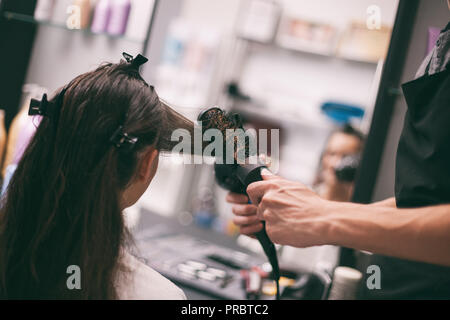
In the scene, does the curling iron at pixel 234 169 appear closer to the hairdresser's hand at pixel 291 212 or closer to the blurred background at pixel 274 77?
the hairdresser's hand at pixel 291 212

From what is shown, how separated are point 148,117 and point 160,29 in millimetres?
2006

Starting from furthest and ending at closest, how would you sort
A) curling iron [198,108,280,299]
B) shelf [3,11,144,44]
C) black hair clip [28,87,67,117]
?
shelf [3,11,144,44] < curling iron [198,108,280,299] < black hair clip [28,87,67,117]

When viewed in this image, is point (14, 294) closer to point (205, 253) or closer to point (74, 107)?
point (74, 107)

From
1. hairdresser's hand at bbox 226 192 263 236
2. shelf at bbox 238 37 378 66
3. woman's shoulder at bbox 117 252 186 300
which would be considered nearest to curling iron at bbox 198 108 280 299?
hairdresser's hand at bbox 226 192 263 236

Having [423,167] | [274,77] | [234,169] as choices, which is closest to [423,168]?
[423,167]

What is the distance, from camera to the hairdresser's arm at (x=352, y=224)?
0.66m

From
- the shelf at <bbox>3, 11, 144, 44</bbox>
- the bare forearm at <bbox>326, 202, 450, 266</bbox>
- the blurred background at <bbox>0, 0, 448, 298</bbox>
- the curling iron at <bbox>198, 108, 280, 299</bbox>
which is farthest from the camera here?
the blurred background at <bbox>0, 0, 448, 298</bbox>

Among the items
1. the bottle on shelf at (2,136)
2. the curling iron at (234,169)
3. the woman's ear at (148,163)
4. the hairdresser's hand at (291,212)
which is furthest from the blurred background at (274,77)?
the woman's ear at (148,163)

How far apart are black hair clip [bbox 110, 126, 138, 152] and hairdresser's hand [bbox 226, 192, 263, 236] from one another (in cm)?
43

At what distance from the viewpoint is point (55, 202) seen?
748 millimetres

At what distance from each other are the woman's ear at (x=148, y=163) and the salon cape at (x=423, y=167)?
54 cm

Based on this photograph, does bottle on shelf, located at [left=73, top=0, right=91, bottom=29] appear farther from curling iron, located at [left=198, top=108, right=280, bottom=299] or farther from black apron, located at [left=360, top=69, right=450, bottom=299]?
black apron, located at [left=360, top=69, right=450, bottom=299]

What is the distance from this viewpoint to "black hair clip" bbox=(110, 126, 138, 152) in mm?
719
